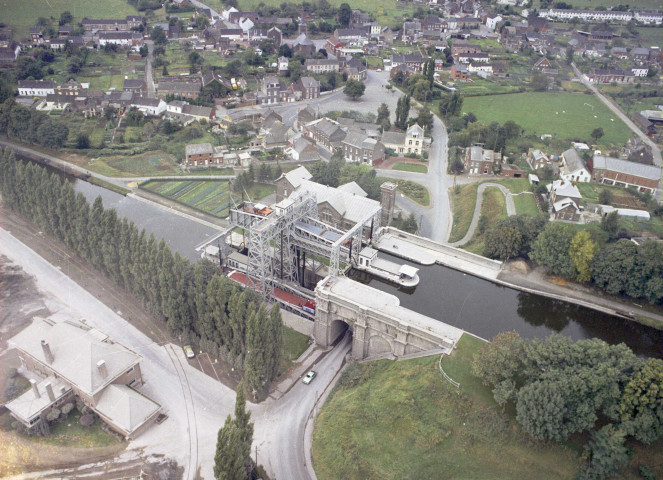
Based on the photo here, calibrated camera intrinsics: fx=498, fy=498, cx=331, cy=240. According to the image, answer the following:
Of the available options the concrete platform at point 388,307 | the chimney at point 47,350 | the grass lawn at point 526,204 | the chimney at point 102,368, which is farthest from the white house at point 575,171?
the chimney at point 47,350

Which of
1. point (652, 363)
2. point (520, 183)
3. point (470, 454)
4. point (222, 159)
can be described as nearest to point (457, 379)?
point (470, 454)

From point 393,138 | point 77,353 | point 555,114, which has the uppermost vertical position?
point 555,114

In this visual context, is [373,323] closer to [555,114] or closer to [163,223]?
[163,223]

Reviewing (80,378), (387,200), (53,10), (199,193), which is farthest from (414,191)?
(53,10)

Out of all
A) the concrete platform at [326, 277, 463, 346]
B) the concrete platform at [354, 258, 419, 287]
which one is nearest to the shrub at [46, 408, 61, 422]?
the concrete platform at [326, 277, 463, 346]

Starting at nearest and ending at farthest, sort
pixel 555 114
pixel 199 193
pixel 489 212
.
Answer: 1. pixel 489 212
2. pixel 199 193
3. pixel 555 114

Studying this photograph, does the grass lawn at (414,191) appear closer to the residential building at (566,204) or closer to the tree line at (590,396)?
the residential building at (566,204)

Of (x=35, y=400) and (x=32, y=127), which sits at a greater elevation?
(x=32, y=127)
